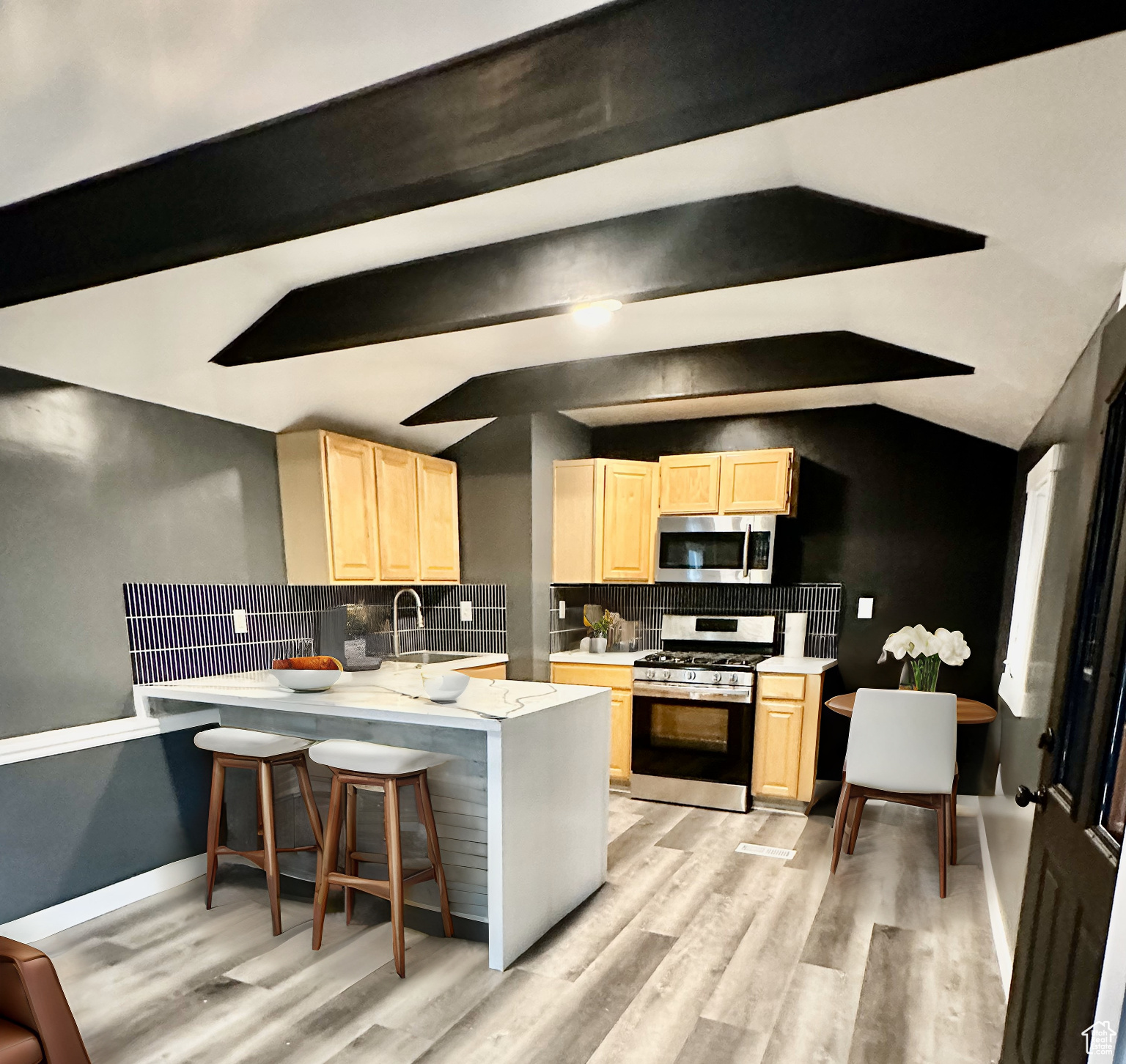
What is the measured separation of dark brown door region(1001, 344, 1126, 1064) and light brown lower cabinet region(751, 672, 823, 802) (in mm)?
2047

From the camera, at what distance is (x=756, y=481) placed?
410 centimetres

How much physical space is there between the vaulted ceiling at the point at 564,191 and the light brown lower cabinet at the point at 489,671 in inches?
75.0

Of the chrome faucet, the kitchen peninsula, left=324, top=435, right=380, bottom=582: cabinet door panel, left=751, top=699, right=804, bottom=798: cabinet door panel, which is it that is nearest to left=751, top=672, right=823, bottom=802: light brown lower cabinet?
left=751, top=699, right=804, bottom=798: cabinet door panel

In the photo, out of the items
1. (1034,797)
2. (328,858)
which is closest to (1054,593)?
(1034,797)

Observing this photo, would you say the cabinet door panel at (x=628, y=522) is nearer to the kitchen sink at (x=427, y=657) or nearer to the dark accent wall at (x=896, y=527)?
the dark accent wall at (x=896, y=527)

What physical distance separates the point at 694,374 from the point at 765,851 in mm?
2461

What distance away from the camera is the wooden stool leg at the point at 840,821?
9.80 ft

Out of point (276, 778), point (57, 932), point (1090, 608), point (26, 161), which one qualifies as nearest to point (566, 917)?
point (276, 778)

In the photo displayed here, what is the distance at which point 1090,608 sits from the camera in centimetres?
152

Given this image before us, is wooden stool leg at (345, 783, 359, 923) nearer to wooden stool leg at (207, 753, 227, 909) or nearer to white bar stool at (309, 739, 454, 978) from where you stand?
white bar stool at (309, 739, 454, 978)

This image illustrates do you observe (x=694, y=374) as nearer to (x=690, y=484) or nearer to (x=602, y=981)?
(x=690, y=484)

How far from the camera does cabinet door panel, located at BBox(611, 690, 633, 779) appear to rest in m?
4.12

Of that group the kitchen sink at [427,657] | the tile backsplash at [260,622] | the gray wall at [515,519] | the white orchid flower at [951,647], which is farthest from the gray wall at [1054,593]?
the kitchen sink at [427,657]

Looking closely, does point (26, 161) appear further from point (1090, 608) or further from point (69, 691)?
point (1090, 608)
